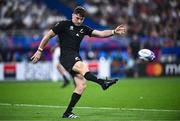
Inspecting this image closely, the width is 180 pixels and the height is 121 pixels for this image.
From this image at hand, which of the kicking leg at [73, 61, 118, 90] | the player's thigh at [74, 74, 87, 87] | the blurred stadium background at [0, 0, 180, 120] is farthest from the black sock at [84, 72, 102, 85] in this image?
the blurred stadium background at [0, 0, 180, 120]

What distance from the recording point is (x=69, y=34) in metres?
13.7

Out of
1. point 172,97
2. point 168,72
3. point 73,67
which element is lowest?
point 168,72

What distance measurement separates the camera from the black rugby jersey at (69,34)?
44.6 ft

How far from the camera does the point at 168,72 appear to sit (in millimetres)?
33688

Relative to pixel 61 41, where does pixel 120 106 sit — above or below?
below

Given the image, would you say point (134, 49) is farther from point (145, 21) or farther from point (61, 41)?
point (61, 41)

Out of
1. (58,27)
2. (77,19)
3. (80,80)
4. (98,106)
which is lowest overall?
(98,106)

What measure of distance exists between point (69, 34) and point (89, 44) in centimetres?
2023

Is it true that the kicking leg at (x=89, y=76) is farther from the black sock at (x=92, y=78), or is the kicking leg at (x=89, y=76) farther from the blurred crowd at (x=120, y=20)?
the blurred crowd at (x=120, y=20)

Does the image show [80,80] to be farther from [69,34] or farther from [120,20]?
[120,20]

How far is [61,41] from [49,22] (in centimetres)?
2006

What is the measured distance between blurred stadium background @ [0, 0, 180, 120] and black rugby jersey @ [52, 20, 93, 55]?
59.0 ft

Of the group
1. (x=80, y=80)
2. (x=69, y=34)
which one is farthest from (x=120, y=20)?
(x=80, y=80)

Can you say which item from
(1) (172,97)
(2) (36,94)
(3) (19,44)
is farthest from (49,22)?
(1) (172,97)
